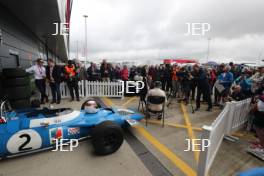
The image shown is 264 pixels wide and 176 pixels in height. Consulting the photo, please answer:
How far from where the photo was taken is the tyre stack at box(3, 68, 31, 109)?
4.61 m

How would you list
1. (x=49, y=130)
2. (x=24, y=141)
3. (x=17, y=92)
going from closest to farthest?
(x=24, y=141) → (x=49, y=130) → (x=17, y=92)

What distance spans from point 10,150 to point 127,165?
6.41 ft

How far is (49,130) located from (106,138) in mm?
1025

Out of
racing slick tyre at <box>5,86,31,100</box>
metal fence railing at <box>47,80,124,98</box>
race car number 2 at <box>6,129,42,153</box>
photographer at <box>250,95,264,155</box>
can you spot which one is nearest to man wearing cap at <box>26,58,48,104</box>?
racing slick tyre at <box>5,86,31,100</box>

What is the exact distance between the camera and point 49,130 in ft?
8.90

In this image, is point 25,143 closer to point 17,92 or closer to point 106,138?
point 106,138

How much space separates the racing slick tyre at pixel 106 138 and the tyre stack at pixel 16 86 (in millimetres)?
3528

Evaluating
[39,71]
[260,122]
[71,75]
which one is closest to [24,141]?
[39,71]

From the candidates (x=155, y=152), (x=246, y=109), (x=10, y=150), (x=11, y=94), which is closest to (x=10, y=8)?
(x=11, y=94)

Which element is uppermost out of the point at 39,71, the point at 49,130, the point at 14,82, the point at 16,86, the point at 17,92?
the point at 39,71

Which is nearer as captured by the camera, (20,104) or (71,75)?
(20,104)

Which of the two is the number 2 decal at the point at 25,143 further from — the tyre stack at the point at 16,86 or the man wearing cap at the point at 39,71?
the man wearing cap at the point at 39,71

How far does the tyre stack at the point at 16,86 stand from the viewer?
4605 mm

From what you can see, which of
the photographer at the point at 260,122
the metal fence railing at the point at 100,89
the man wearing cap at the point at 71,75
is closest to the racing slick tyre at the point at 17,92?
the man wearing cap at the point at 71,75
